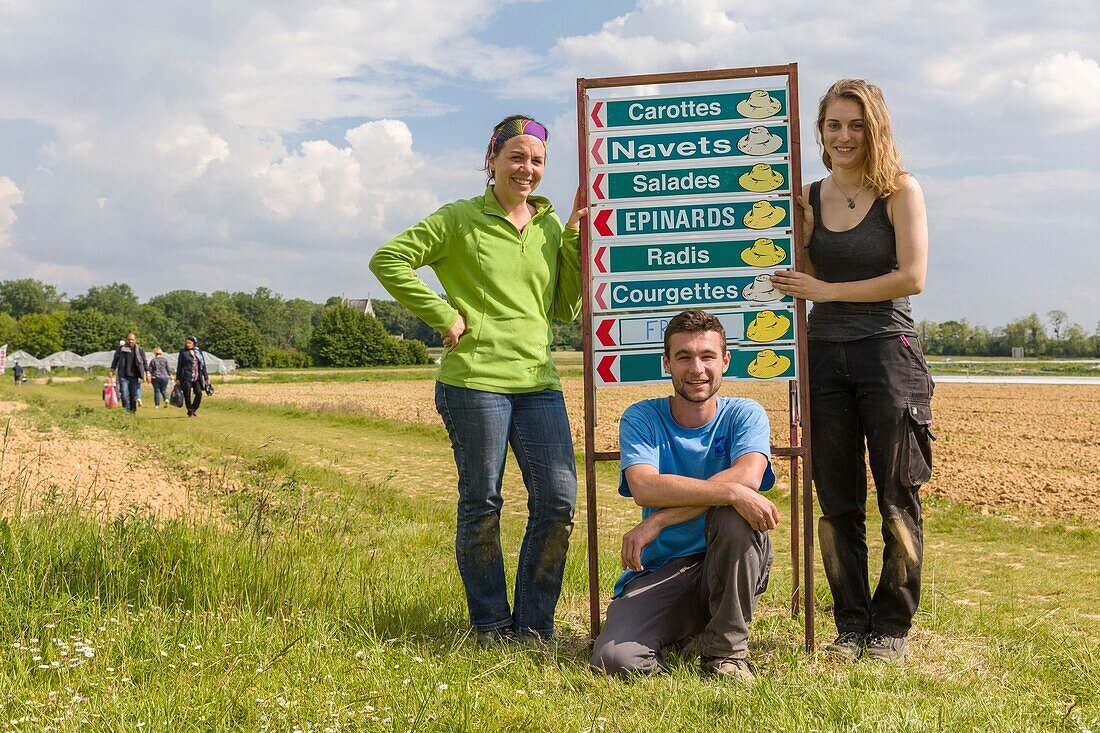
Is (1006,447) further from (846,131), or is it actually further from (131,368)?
(131,368)

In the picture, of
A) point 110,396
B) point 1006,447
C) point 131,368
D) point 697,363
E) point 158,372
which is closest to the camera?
point 697,363

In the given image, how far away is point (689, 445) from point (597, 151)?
59.7 inches

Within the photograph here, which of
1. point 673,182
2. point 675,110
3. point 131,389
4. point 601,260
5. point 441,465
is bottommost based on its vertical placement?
point 441,465

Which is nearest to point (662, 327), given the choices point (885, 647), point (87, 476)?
point (885, 647)

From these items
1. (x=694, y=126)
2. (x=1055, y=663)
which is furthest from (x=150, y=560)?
A: (x=1055, y=663)

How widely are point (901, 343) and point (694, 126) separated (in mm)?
1411

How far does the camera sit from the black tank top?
409 cm

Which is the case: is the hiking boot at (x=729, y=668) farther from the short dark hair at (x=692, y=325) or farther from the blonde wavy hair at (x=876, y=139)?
the blonde wavy hair at (x=876, y=139)

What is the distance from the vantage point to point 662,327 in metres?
4.55

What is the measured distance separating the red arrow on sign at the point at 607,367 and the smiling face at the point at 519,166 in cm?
86

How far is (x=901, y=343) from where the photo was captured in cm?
411

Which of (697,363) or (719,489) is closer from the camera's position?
(719,489)

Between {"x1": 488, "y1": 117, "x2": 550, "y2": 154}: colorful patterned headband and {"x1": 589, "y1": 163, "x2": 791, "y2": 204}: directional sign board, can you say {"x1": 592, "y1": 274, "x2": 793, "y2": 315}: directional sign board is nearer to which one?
{"x1": 589, "y1": 163, "x2": 791, "y2": 204}: directional sign board

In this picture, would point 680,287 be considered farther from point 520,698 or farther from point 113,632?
point 113,632
